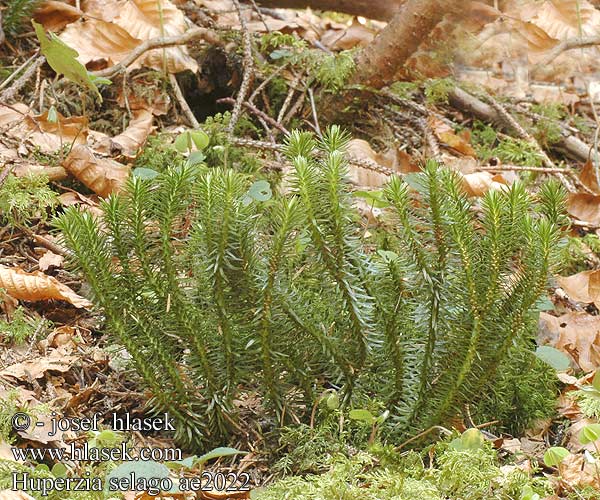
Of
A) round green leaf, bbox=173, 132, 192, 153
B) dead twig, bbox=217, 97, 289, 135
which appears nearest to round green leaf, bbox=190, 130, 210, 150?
round green leaf, bbox=173, 132, 192, 153

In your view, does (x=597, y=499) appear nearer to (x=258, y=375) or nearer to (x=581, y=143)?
(x=258, y=375)

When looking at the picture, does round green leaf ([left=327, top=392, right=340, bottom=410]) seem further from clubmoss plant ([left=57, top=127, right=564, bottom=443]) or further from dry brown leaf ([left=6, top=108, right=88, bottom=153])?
dry brown leaf ([left=6, top=108, right=88, bottom=153])

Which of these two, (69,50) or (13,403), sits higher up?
(69,50)

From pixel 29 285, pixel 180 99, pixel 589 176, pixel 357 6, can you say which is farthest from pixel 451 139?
pixel 29 285

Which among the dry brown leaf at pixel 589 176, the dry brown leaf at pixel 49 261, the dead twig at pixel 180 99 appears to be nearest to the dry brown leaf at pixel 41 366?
the dry brown leaf at pixel 49 261

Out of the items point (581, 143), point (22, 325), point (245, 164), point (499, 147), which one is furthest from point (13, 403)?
point (581, 143)

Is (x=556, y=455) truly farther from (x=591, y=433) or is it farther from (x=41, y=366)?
(x=41, y=366)

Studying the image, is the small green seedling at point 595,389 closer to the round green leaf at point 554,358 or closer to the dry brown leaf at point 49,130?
the round green leaf at point 554,358
